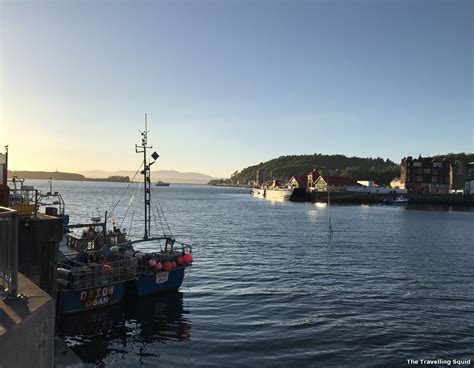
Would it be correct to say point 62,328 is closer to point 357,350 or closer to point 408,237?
point 357,350

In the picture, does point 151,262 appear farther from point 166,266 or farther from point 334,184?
point 334,184

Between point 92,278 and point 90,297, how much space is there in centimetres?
99

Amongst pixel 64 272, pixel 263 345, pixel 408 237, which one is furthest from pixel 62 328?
pixel 408 237

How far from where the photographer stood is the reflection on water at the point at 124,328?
1869 centimetres

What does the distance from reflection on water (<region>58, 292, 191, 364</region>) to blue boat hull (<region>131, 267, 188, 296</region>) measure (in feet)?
1.94

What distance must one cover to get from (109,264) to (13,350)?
696 inches

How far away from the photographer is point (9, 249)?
801cm

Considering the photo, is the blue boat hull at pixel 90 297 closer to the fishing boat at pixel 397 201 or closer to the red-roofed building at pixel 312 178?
the fishing boat at pixel 397 201

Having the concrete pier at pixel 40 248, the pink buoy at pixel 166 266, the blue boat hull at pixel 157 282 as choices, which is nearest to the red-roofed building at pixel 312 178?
the blue boat hull at pixel 157 282

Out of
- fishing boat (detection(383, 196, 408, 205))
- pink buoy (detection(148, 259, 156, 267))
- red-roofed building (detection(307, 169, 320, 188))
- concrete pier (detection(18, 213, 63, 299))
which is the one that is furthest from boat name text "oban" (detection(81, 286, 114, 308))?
red-roofed building (detection(307, 169, 320, 188))

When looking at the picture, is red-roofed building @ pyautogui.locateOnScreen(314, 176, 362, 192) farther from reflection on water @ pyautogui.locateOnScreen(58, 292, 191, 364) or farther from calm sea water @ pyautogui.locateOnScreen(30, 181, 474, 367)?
reflection on water @ pyautogui.locateOnScreen(58, 292, 191, 364)

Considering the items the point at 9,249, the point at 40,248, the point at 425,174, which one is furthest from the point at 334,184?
the point at 9,249

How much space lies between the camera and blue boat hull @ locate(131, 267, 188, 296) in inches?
998

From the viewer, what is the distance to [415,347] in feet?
61.8
